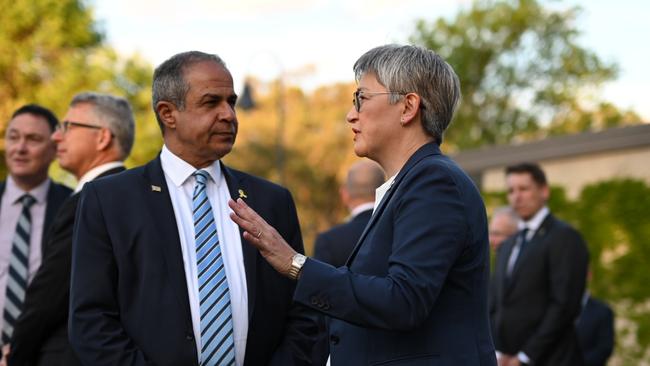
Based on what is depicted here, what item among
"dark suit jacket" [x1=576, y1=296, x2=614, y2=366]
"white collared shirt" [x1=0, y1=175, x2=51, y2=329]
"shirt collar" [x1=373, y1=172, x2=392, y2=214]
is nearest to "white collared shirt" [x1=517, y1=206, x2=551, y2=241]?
"dark suit jacket" [x1=576, y1=296, x2=614, y2=366]

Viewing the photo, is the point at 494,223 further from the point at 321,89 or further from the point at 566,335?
the point at 321,89

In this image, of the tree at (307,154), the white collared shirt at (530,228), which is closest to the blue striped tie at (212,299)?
the white collared shirt at (530,228)

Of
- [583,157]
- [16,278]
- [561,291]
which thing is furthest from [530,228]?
[583,157]

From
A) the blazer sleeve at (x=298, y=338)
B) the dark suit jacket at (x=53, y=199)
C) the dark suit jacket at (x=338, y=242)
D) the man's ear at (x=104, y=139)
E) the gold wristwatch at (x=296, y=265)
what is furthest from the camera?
the dark suit jacket at (x=338, y=242)

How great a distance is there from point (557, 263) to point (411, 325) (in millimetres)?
5158

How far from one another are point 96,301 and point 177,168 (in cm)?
69

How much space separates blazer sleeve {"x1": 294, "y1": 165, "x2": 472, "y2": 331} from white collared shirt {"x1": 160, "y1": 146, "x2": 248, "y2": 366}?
80 cm

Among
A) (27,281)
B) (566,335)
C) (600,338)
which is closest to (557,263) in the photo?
(566,335)

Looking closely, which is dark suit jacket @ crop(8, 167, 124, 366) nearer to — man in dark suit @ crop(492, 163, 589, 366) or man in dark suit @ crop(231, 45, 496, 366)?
man in dark suit @ crop(231, 45, 496, 366)

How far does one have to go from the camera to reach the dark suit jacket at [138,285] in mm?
4156

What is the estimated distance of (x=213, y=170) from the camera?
4.61 m

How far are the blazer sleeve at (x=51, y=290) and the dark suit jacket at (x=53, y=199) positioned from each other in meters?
1.20

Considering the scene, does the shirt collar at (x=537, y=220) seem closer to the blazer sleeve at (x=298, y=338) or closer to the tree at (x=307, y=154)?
the blazer sleeve at (x=298, y=338)

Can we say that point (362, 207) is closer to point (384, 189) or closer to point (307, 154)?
point (384, 189)
